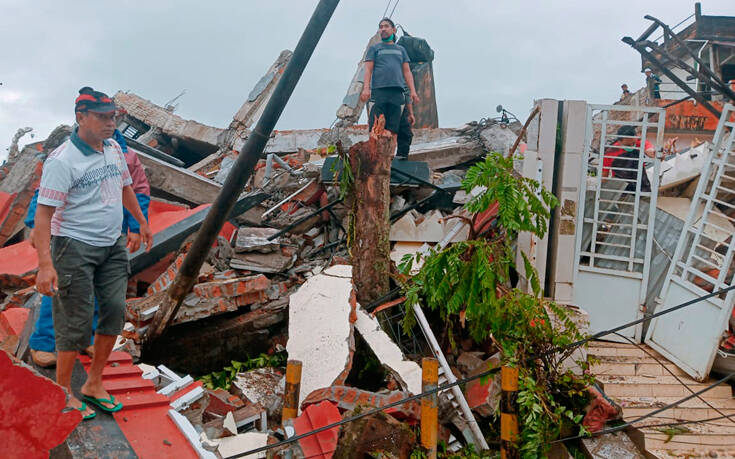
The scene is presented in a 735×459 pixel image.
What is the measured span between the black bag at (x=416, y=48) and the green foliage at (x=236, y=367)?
6.92 metres

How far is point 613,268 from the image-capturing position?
21.1 feet

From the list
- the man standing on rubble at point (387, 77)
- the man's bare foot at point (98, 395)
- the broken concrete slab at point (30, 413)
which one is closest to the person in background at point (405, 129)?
the man standing on rubble at point (387, 77)

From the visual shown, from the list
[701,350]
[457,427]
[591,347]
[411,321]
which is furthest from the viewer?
[591,347]

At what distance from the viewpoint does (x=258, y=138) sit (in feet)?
12.2

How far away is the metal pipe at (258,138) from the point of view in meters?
3.58

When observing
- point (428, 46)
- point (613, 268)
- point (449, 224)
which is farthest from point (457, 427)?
point (428, 46)

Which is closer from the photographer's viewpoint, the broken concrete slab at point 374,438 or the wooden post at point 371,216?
the broken concrete slab at point 374,438

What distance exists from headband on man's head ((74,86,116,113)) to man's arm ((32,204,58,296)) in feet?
1.87

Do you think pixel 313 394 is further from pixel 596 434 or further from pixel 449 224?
pixel 449 224

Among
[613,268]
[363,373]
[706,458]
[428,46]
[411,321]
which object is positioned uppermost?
[428,46]

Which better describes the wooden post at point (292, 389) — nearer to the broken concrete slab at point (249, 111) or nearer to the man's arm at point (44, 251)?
the man's arm at point (44, 251)

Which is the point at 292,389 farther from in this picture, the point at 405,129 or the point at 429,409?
the point at 405,129

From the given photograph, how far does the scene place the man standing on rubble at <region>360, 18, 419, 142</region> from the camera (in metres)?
6.68

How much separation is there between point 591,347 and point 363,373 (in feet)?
8.71
